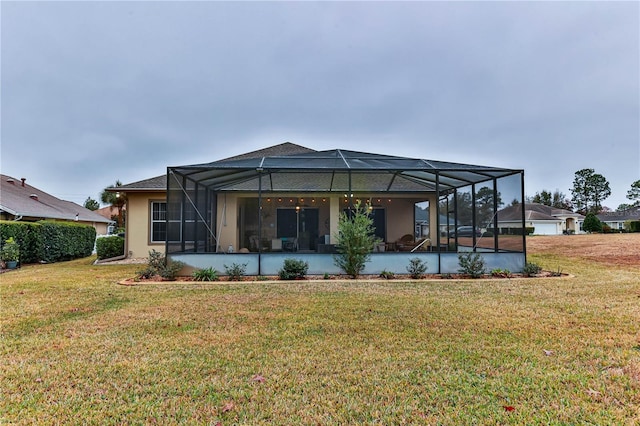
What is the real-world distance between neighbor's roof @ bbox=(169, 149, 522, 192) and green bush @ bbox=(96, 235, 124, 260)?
4896 mm

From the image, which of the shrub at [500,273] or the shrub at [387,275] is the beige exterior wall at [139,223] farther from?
the shrub at [500,273]

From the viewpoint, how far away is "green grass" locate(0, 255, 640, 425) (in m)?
2.17

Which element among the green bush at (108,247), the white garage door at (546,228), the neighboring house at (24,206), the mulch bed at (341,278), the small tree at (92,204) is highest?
the small tree at (92,204)

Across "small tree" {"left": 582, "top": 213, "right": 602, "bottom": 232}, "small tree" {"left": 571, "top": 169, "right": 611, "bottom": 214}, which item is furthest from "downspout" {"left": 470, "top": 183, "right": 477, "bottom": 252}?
"small tree" {"left": 571, "top": 169, "right": 611, "bottom": 214}

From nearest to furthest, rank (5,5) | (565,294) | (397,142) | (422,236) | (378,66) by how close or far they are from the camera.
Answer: (565,294) < (5,5) < (422,236) < (378,66) < (397,142)

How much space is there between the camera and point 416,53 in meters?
13.1

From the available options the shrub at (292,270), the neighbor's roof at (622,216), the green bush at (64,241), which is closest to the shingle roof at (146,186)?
the green bush at (64,241)

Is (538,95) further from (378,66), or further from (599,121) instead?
(378,66)

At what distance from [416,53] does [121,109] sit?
1292 centimetres

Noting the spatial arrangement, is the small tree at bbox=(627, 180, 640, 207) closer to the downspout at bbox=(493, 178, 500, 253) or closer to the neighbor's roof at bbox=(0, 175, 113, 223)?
the downspout at bbox=(493, 178, 500, 253)

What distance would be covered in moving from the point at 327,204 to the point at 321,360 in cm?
954

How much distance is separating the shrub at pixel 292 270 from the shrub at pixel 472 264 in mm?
3823

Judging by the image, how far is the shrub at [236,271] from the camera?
24.8 ft

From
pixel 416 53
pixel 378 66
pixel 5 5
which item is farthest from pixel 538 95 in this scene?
pixel 5 5
